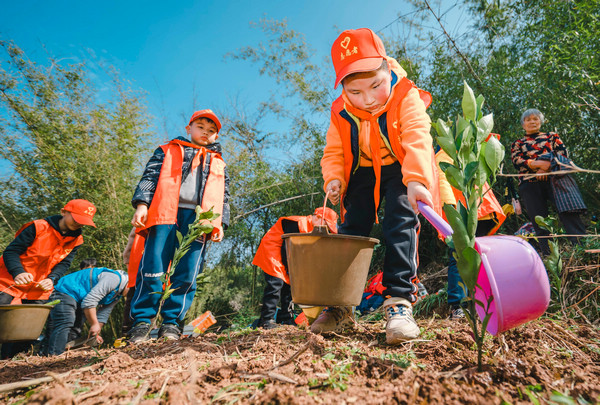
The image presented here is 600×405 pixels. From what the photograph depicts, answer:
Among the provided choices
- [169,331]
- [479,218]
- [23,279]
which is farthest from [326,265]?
[23,279]

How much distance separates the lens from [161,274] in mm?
2389

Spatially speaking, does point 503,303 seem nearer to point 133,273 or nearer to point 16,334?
point 133,273

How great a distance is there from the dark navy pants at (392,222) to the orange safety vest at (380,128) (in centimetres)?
8

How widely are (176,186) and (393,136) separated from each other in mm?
1759

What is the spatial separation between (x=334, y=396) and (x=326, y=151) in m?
1.50

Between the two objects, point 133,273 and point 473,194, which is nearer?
point 473,194

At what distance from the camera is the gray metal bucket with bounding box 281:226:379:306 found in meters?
1.38

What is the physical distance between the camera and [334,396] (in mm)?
849

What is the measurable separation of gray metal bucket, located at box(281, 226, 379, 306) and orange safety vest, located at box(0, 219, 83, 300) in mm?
3392

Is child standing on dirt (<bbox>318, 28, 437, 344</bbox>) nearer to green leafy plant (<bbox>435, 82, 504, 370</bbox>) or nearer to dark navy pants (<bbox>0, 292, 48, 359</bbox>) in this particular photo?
green leafy plant (<bbox>435, 82, 504, 370</bbox>)

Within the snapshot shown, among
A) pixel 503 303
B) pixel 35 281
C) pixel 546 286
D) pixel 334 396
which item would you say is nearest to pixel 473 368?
pixel 503 303

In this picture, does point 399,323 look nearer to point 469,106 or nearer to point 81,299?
point 469,106

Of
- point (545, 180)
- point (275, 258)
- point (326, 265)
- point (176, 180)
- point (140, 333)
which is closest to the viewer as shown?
point (326, 265)

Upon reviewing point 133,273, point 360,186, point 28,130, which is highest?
point 28,130
